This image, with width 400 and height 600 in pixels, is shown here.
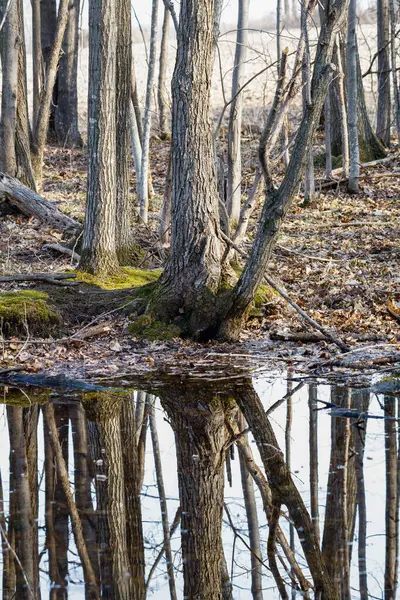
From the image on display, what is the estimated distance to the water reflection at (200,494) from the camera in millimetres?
4074

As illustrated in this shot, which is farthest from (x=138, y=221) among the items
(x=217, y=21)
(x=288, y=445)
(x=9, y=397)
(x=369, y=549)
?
(x=369, y=549)

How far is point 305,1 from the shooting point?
816 centimetres

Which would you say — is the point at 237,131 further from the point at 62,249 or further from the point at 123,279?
the point at 123,279

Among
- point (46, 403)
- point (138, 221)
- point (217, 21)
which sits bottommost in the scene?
point (46, 403)

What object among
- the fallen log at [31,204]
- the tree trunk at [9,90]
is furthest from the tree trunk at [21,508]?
the tree trunk at [9,90]

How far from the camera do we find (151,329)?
9.13 metres

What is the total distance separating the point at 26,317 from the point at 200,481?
4346mm

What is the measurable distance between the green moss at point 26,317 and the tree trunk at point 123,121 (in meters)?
2.65

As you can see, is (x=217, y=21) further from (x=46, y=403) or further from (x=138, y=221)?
(x=46, y=403)

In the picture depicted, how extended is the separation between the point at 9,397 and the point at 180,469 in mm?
2538

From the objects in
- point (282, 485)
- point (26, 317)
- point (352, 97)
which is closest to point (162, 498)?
point (282, 485)

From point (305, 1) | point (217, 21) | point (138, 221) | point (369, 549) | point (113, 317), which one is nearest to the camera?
point (369, 549)

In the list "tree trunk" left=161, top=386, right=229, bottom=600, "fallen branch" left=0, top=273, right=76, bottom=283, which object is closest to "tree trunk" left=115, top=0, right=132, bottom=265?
"fallen branch" left=0, top=273, right=76, bottom=283

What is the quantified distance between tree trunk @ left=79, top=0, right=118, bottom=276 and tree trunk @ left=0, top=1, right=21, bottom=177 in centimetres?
592
